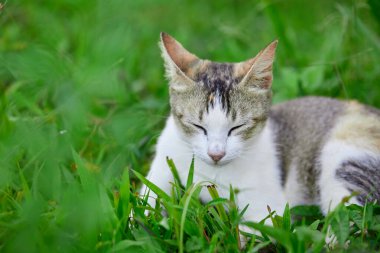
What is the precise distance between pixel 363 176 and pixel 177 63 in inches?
59.2

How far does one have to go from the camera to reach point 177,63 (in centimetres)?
353

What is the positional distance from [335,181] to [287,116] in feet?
2.86

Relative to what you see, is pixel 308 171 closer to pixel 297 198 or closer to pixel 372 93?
pixel 297 198

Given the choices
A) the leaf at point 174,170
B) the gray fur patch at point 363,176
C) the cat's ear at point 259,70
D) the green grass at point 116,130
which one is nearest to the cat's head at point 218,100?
the cat's ear at point 259,70

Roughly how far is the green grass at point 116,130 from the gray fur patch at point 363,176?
0.14 m

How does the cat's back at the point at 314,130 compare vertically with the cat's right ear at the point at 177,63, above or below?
below

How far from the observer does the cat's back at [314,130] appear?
375 cm

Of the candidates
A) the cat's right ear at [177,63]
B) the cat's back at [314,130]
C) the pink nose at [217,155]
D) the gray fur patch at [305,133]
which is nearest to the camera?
the pink nose at [217,155]

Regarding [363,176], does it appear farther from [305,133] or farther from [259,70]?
[259,70]

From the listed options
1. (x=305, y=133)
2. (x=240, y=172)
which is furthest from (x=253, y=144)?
(x=305, y=133)

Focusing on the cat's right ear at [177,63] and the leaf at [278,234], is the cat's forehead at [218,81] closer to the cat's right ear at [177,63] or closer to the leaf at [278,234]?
the cat's right ear at [177,63]

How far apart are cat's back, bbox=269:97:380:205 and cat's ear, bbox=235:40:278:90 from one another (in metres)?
0.69

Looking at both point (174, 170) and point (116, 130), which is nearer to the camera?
point (116, 130)

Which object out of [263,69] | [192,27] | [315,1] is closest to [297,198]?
[263,69]
